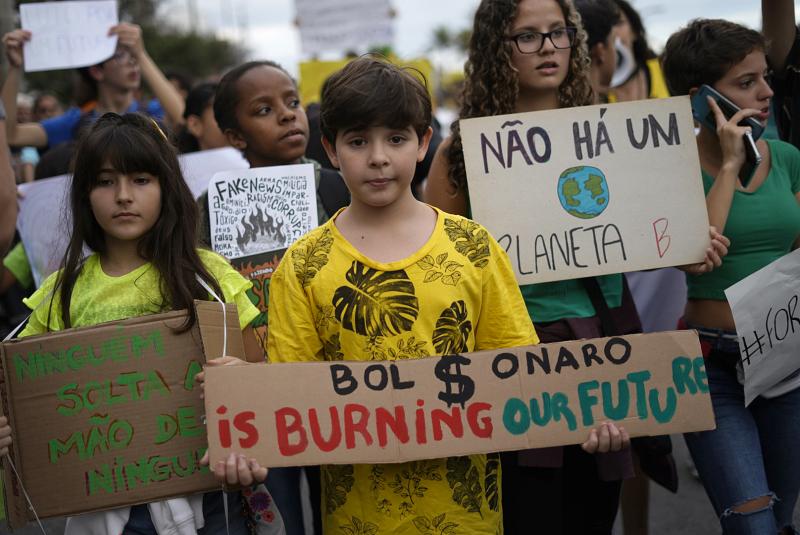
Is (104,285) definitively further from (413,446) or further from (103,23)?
(103,23)

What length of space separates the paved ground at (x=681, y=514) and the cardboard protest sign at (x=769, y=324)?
1557 mm

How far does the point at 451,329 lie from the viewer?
240cm

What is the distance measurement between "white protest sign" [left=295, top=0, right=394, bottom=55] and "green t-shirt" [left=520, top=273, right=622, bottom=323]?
5.37 metres

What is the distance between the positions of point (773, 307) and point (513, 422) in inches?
45.5

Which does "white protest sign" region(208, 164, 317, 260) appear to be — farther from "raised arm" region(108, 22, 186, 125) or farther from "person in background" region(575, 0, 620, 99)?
"raised arm" region(108, 22, 186, 125)

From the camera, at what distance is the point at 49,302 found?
8.71 feet

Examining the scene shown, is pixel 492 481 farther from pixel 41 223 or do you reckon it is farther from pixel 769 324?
pixel 41 223

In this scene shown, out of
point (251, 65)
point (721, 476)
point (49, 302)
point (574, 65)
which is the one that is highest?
point (251, 65)

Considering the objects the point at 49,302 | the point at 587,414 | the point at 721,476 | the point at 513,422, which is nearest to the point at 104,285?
the point at 49,302

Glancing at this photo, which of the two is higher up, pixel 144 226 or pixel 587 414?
pixel 144 226

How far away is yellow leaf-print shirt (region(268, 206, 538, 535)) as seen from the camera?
2.36m

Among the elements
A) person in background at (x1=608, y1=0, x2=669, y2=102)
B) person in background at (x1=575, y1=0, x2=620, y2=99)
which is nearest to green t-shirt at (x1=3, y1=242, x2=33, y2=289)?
person in background at (x1=575, y1=0, x2=620, y2=99)

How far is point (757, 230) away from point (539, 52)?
3.17 ft

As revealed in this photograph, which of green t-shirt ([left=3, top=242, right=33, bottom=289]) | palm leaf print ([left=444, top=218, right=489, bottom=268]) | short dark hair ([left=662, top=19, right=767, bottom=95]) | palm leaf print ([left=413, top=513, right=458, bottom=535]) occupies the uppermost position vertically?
short dark hair ([left=662, top=19, right=767, bottom=95])
